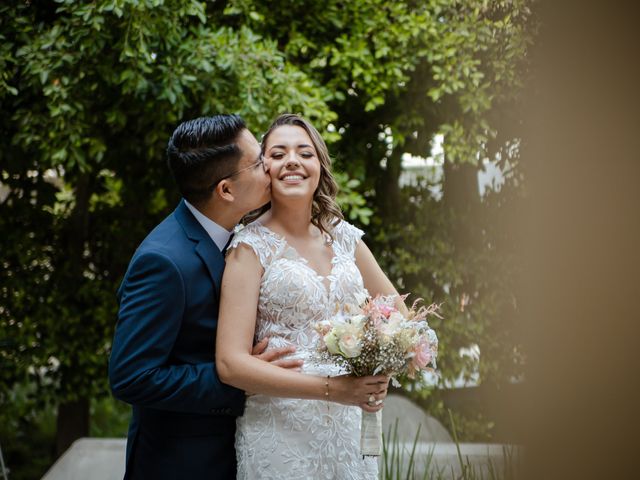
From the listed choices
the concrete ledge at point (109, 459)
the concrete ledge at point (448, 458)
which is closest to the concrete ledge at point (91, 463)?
the concrete ledge at point (109, 459)

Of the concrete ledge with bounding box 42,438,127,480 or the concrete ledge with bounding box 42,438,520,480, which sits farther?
the concrete ledge with bounding box 42,438,127,480

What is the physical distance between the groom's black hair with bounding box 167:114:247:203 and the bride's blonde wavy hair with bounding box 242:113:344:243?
23 cm

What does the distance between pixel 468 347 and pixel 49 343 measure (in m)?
2.94

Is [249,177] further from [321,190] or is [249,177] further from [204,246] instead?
[321,190]

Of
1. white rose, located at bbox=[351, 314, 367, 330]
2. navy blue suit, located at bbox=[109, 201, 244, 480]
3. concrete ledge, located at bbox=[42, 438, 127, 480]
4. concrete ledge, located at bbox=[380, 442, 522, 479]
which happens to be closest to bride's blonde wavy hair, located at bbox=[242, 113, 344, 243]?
navy blue suit, located at bbox=[109, 201, 244, 480]

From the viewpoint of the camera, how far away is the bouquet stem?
94.0 inches

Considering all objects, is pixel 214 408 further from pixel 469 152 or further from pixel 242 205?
pixel 469 152

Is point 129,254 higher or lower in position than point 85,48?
lower

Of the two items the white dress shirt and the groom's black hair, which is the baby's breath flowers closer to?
the white dress shirt

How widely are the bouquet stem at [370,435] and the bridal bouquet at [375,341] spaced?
0.65 ft

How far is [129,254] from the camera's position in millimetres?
5578

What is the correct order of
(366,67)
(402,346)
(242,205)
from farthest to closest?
(366,67) < (242,205) < (402,346)

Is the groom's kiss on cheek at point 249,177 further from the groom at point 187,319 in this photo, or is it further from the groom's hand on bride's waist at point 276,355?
the groom's hand on bride's waist at point 276,355

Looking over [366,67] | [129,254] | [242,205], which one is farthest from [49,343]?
[242,205]
